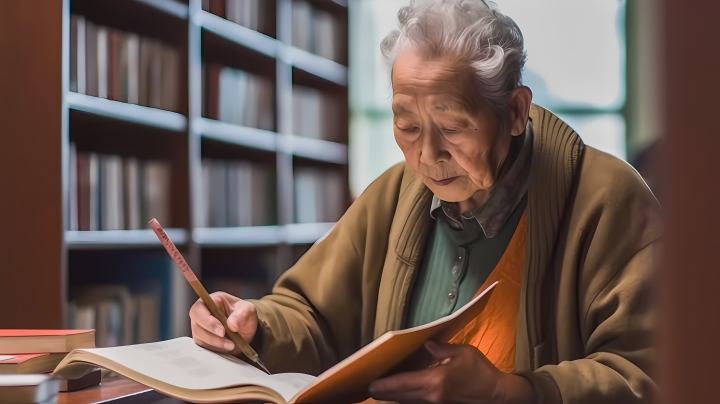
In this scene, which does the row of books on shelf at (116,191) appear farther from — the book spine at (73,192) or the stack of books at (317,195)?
the stack of books at (317,195)

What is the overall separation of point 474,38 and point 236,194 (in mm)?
1811

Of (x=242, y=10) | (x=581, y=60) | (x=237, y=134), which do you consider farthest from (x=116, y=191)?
(x=581, y=60)

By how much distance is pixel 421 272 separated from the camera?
3.74ft

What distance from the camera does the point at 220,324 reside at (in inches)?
34.5

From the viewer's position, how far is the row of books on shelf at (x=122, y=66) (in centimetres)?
185

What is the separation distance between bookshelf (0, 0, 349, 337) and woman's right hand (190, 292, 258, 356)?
0.95 meters

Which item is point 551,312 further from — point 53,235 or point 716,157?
point 53,235

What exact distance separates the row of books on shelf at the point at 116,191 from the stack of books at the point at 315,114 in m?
1.10

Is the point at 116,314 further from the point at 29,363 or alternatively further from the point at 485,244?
the point at 485,244

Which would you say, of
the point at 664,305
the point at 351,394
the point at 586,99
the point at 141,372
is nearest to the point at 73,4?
the point at 141,372

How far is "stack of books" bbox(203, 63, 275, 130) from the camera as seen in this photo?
2.49 meters

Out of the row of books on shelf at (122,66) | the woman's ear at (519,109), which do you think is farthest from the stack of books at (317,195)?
the woman's ear at (519,109)

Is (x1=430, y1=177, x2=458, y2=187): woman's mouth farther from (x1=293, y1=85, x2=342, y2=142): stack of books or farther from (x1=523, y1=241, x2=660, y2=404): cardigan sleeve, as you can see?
(x1=293, y1=85, x2=342, y2=142): stack of books

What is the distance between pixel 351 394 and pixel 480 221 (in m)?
0.48
